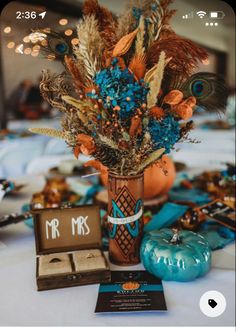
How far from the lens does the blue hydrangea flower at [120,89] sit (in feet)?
2.06

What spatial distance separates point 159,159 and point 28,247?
34cm

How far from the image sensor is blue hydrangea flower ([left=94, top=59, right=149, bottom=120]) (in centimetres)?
63

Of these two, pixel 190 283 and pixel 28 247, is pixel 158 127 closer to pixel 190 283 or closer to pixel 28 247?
pixel 190 283

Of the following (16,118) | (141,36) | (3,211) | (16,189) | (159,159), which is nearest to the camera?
(141,36)

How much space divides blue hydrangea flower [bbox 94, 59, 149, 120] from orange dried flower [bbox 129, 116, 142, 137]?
0.06 ft

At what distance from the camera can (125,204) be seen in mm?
749

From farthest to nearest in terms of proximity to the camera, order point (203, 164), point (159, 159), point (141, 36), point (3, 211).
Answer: point (203, 164)
point (3, 211)
point (159, 159)
point (141, 36)

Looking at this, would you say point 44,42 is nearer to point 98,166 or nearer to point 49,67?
point 49,67

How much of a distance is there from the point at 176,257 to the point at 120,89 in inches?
12.0

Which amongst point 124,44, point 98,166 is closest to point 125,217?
point 98,166

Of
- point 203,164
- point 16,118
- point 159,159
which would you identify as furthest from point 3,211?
point 16,118

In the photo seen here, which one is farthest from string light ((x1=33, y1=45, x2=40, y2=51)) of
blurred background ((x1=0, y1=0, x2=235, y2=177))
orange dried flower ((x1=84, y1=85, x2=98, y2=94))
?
orange dried flower ((x1=84, y1=85, x2=98, y2=94))

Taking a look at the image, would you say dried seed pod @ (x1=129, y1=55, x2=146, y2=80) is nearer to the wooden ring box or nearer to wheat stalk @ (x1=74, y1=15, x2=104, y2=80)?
wheat stalk @ (x1=74, y1=15, x2=104, y2=80)

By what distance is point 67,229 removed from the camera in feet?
2.53
